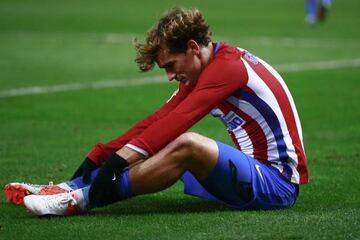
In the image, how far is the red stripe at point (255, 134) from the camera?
802 cm

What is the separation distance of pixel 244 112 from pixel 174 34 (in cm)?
82

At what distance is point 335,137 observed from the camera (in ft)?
42.9

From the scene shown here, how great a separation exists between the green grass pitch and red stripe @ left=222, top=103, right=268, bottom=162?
483 millimetres

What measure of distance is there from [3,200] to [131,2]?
32132 mm

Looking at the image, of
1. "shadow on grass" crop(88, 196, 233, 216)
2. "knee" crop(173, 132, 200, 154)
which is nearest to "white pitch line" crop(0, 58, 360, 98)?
"shadow on grass" crop(88, 196, 233, 216)

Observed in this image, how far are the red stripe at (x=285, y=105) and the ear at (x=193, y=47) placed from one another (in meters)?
0.38

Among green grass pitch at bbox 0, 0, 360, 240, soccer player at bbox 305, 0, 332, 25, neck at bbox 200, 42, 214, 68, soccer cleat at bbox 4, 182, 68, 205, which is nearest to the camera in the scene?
green grass pitch at bbox 0, 0, 360, 240

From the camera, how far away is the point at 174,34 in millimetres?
7805

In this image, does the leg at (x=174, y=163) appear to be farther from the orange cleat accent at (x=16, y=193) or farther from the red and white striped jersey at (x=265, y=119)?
the orange cleat accent at (x=16, y=193)

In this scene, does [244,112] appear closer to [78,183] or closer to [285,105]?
[285,105]

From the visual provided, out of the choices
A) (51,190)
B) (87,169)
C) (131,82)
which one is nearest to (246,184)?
(87,169)

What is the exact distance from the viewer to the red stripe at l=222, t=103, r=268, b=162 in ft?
26.3

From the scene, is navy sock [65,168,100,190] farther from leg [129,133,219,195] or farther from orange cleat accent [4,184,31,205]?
leg [129,133,219,195]

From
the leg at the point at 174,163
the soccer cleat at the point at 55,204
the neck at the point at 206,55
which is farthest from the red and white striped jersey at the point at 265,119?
the soccer cleat at the point at 55,204
